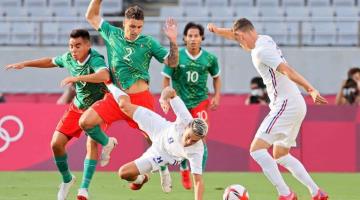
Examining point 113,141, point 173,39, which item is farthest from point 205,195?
point 173,39

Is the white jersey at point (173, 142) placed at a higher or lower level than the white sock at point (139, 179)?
higher

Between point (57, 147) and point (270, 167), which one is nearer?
point (270, 167)

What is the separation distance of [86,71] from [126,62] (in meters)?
0.64

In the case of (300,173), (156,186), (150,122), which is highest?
(150,122)

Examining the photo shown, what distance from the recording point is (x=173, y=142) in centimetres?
1137

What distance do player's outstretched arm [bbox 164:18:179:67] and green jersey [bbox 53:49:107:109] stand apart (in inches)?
32.8

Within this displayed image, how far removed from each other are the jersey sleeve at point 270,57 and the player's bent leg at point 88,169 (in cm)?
244

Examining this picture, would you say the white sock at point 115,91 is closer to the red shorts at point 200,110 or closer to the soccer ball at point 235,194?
the soccer ball at point 235,194

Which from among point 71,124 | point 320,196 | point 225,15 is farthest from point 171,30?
point 225,15

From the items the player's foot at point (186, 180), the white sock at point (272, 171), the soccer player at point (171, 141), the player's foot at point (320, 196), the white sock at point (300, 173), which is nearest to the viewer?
the soccer player at point (171, 141)

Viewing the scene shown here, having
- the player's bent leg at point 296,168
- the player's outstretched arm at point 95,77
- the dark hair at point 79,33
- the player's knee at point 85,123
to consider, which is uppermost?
the dark hair at point 79,33

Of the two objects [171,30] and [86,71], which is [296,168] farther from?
[86,71]

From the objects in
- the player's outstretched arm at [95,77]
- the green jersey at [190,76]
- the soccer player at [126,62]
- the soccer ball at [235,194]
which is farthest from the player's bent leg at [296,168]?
the green jersey at [190,76]

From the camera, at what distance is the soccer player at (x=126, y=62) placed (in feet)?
42.4
